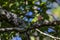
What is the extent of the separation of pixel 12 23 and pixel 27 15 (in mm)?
271

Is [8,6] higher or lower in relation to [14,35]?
higher

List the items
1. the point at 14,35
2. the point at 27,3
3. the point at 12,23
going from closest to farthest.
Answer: the point at 12,23
the point at 14,35
the point at 27,3

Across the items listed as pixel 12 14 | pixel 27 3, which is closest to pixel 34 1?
pixel 27 3

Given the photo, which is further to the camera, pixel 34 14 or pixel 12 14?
pixel 34 14

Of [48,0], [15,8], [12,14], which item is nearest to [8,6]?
[15,8]

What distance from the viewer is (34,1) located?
213 cm

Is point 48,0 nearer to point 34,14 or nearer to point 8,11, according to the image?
point 34,14

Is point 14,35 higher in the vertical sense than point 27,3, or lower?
lower

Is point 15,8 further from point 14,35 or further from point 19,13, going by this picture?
point 14,35

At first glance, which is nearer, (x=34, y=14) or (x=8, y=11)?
(x=8, y=11)

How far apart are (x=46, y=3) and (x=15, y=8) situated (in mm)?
266

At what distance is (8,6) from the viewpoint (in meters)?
2.05

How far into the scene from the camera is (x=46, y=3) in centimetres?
208

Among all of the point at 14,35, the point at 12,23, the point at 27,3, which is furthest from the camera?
the point at 27,3
